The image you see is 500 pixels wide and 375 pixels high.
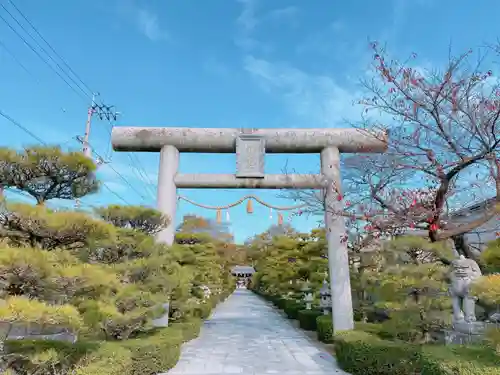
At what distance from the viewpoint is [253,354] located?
729cm

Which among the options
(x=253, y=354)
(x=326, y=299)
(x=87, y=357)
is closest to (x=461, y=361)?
(x=87, y=357)

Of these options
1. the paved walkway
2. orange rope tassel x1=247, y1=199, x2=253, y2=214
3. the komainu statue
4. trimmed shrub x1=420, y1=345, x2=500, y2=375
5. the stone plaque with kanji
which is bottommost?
the paved walkway

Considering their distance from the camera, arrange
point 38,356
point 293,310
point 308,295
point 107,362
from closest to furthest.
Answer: point 38,356 < point 107,362 < point 308,295 < point 293,310

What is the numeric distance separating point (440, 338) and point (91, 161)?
628 cm

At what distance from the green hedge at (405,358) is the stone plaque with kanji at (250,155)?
3.76 meters

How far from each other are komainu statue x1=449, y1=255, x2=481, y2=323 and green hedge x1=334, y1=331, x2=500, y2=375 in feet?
2.66

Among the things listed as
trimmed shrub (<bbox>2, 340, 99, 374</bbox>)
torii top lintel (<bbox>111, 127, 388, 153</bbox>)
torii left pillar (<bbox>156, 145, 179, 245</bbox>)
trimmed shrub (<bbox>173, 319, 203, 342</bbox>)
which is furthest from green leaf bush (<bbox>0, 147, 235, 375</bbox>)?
torii top lintel (<bbox>111, 127, 388, 153</bbox>)

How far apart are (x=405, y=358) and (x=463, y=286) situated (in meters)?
1.33

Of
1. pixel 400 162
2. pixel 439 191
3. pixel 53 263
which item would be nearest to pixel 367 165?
pixel 400 162

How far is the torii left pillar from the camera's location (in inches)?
307

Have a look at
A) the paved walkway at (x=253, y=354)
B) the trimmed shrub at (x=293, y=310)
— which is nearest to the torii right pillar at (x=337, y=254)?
the paved walkway at (x=253, y=354)

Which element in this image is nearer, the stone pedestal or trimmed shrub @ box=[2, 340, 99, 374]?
trimmed shrub @ box=[2, 340, 99, 374]

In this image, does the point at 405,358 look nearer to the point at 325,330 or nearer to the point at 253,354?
the point at 253,354

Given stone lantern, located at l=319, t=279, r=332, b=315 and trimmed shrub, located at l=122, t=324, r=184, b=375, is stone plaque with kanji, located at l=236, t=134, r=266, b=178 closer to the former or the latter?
trimmed shrub, located at l=122, t=324, r=184, b=375
